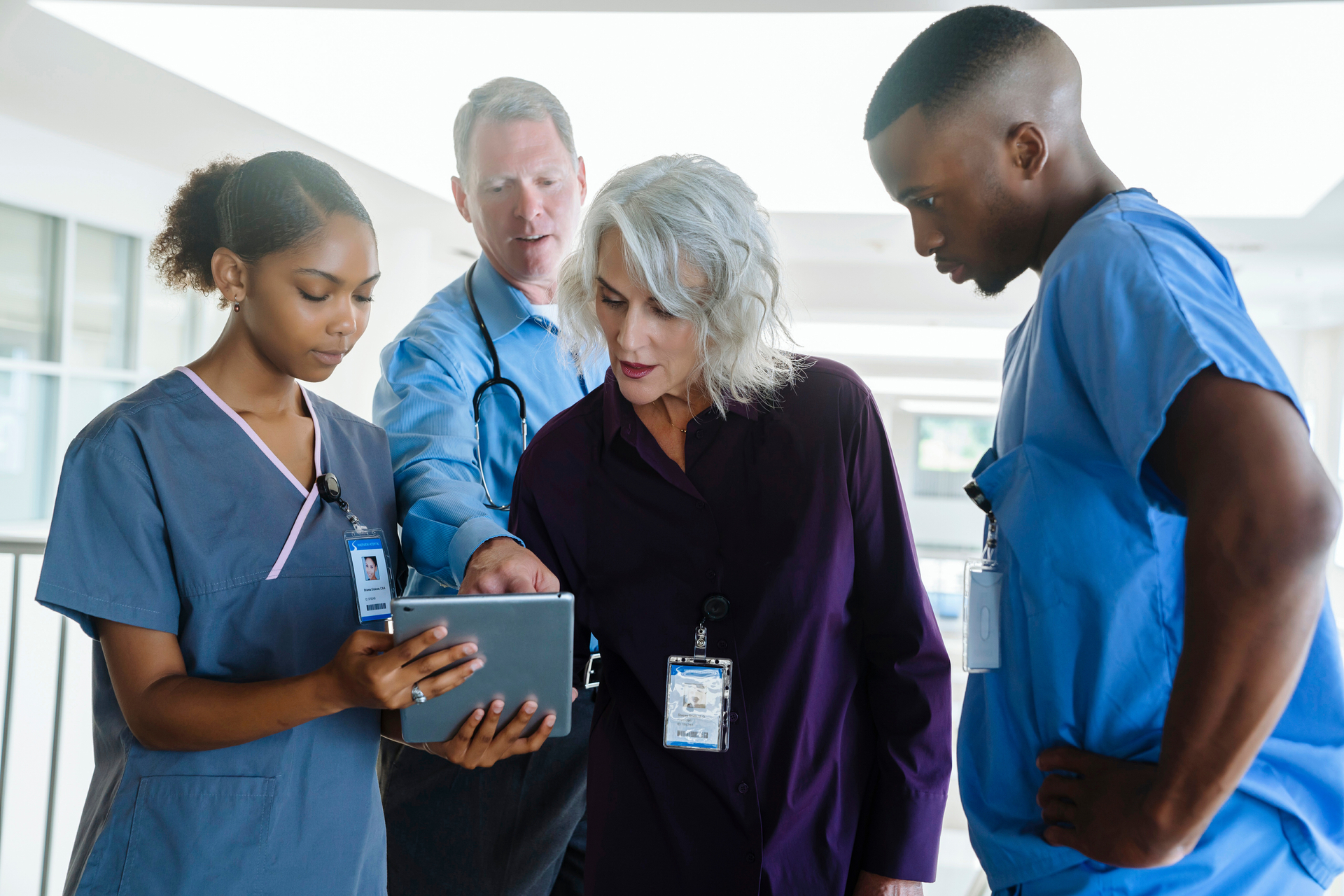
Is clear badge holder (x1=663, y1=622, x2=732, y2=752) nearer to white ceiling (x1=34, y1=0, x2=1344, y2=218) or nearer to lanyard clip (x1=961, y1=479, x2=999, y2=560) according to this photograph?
lanyard clip (x1=961, y1=479, x2=999, y2=560)

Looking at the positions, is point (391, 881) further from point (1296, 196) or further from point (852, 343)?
point (852, 343)

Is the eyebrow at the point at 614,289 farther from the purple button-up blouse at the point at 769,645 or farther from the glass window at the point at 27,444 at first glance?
the glass window at the point at 27,444

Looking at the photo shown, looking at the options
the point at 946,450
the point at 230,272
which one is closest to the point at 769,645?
the point at 230,272

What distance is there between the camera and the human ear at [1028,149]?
1062 millimetres

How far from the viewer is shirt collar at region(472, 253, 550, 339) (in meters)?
1.83

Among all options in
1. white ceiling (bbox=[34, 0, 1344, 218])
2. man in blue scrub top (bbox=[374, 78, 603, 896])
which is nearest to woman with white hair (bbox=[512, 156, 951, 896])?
man in blue scrub top (bbox=[374, 78, 603, 896])

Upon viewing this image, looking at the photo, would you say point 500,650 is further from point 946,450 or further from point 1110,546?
point 946,450

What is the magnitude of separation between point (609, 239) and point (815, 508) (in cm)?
49

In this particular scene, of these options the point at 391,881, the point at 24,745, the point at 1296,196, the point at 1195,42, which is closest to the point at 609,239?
the point at 391,881

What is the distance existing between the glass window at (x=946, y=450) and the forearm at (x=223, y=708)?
1143 inches

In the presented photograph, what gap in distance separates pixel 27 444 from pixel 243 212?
515 centimetres

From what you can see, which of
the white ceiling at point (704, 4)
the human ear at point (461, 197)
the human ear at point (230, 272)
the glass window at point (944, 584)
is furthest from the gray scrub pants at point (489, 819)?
the glass window at point (944, 584)

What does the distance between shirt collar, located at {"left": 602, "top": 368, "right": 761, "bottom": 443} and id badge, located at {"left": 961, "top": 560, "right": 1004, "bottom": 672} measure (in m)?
0.41

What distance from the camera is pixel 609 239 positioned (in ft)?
4.33
